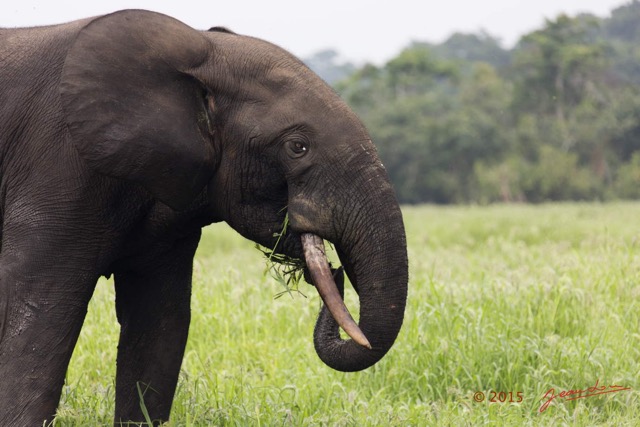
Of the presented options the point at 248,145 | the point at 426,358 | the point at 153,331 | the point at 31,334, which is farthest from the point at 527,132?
the point at 31,334

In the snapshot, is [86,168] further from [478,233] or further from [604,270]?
[478,233]

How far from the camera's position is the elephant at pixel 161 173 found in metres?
3.99

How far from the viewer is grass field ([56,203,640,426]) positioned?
215 inches

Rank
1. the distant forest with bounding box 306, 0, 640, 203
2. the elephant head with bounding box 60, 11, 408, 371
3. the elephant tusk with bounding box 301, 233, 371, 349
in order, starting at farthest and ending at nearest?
the distant forest with bounding box 306, 0, 640, 203 → the elephant head with bounding box 60, 11, 408, 371 → the elephant tusk with bounding box 301, 233, 371, 349

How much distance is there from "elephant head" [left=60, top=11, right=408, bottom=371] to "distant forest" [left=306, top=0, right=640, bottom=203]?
51.1m

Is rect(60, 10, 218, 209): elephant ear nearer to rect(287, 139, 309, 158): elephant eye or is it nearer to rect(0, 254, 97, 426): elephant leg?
rect(287, 139, 309, 158): elephant eye

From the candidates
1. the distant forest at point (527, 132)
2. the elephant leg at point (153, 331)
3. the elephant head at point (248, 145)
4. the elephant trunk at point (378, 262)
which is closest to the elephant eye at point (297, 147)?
the elephant head at point (248, 145)

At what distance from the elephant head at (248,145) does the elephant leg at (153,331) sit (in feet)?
2.03

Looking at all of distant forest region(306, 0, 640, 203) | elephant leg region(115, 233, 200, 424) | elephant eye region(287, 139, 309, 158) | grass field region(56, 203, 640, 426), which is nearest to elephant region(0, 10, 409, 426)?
elephant eye region(287, 139, 309, 158)

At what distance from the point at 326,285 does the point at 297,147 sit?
0.56 m

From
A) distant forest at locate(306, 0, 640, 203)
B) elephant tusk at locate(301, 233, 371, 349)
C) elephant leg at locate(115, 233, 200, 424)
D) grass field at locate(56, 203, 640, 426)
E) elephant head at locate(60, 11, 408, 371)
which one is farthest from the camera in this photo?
distant forest at locate(306, 0, 640, 203)

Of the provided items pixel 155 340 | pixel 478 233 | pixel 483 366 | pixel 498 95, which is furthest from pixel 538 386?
pixel 498 95

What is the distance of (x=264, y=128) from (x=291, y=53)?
1.32ft

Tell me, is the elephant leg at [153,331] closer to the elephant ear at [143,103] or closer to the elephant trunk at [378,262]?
the elephant ear at [143,103]
